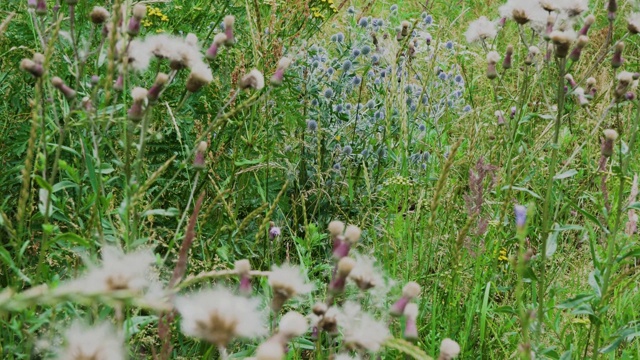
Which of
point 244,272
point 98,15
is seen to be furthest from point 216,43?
point 244,272

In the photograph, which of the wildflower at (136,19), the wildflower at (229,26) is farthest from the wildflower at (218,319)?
the wildflower at (229,26)

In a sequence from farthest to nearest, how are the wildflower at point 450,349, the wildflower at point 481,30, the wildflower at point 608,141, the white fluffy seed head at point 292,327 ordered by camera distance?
the wildflower at point 481,30
the wildflower at point 608,141
the wildflower at point 450,349
the white fluffy seed head at point 292,327

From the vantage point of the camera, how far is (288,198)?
9.57 ft

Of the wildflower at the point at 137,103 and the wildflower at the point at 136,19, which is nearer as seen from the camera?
the wildflower at the point at 137,103

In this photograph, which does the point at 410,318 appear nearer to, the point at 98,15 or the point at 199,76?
the point at 199,76

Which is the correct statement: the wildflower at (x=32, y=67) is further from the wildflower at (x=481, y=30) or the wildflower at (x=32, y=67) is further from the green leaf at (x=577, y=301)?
the wildflower at (x=481, y=30)

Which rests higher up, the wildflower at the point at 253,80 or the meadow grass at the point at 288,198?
the wildflower at the point at 253,80

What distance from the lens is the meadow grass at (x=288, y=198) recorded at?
146cm

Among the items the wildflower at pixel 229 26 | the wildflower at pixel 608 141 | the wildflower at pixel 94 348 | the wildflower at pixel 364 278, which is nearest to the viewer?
the wildflower at pixel 94 348

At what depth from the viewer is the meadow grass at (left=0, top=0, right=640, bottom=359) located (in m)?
1.46

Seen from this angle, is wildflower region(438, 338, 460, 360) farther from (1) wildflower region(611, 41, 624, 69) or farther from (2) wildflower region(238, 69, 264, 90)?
(1) wildflower region(611, 41, 624, 69)

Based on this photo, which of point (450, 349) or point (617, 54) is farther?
point (617, 54)

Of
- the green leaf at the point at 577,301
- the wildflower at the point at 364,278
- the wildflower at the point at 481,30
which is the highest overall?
the wildflower at the point at 364,278

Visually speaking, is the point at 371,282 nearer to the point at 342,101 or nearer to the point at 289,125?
the point at 289,125
